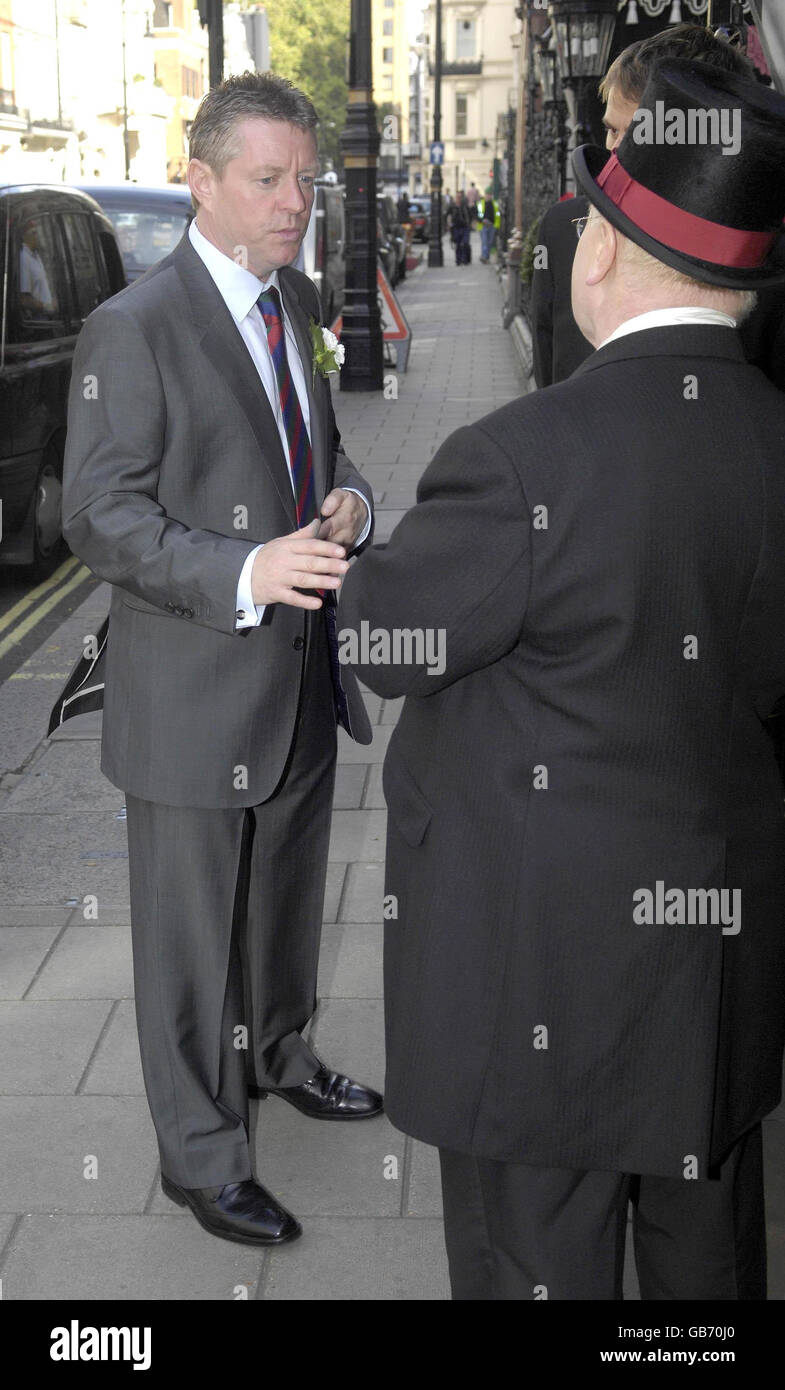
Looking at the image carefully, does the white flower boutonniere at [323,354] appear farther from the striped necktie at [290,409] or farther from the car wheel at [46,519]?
the car wheel at [46,519]

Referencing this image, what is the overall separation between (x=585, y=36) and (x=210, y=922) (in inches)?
300

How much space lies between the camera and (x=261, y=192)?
2602mm

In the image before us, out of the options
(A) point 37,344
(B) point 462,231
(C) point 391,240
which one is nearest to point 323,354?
(A) point 37,344

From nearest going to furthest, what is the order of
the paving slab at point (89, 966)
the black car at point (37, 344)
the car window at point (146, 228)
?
the paving slab at point (89, 966)
the black car at point (37, 344)
the car window at point (146, 228)

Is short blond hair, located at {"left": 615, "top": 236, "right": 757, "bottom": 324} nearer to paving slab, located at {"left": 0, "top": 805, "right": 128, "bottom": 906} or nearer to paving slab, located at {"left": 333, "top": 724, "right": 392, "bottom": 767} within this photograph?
paving slab, located at {"left": 0, "top": 805, "right": 128, "bottom": 906}

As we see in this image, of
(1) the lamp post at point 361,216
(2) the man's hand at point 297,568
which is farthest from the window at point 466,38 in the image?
(2) the man's hand at point 297,568

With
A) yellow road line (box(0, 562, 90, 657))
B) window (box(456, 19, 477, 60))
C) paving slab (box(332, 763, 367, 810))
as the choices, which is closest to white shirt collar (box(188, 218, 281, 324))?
paving slab (box(332, 763, 367, 810))

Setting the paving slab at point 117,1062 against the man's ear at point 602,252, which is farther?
the paving slab at point 117,1062

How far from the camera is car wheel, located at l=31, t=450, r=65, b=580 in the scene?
8.56 m

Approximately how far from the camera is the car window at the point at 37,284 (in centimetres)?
814

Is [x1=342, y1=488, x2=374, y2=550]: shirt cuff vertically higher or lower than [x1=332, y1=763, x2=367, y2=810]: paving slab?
higher

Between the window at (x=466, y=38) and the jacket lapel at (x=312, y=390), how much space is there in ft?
334

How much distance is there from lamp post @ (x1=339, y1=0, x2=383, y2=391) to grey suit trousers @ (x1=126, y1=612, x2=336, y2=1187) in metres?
12.8

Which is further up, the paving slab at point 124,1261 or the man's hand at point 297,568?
the man's hand at point 297,568
